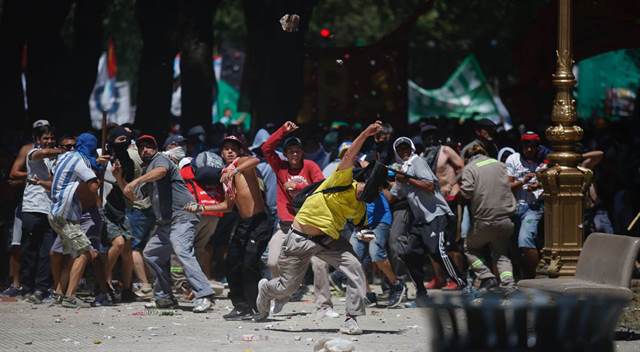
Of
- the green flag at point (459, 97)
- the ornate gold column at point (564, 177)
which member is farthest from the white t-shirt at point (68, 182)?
the green flag at point (459, 97)

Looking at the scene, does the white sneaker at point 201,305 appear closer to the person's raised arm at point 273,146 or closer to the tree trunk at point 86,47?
the person's raised arm at point 273,146

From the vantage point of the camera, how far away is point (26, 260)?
14.0 meters

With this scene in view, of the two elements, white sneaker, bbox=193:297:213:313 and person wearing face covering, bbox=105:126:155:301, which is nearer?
white sneaker, bbox=193:297:213:313

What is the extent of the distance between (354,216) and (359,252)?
3.25 metres

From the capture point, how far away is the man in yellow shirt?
1082 cm

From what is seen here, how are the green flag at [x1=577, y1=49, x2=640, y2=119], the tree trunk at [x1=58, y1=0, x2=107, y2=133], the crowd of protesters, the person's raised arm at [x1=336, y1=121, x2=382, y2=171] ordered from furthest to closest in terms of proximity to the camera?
1. the green flag at [x1=577, y1=49, x2=640, y2=119]
2. the tree trunk at [x1=58, y1=0, x2=107, y2=133]
3. the crowd of protesters
4. the person's raised arm at [x1=336, y1=121, x2=382, y2=171]

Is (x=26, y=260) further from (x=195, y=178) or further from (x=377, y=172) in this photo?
(x=377, y=172)

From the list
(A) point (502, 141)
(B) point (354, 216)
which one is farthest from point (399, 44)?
(B) point (354, 216)

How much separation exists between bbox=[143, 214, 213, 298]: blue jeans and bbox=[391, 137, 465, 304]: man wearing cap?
215cm

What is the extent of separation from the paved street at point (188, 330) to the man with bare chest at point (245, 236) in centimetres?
31

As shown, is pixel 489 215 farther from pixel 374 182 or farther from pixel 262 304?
pixel 262 304

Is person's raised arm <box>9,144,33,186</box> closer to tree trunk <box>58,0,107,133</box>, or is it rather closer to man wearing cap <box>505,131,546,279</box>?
man wearing cap <box>505,131,546,279</box>

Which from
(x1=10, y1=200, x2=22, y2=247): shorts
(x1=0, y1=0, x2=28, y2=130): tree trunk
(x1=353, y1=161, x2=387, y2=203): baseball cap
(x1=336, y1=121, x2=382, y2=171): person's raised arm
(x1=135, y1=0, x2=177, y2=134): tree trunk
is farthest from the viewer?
(x1=0, y1=0, x2=28, y2=130): tree trunk

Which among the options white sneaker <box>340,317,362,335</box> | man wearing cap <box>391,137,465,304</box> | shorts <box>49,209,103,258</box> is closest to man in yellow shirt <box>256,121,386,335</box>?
white sneaker <box>340,317,362,335</box>
